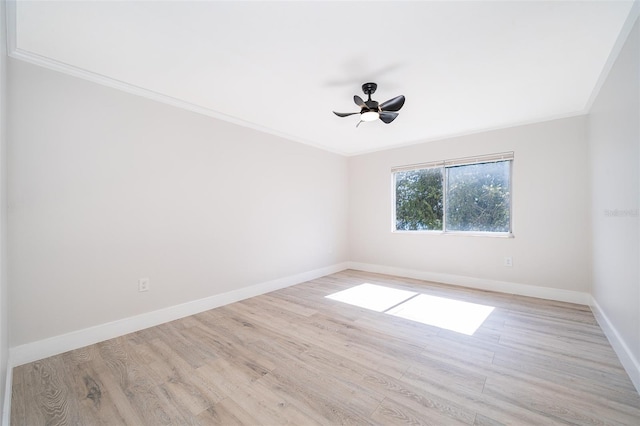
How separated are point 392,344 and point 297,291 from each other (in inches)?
70.4

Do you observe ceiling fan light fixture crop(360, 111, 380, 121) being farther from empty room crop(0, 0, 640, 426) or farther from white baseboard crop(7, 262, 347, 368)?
white baseboard crop(7, 262, 347, 368)

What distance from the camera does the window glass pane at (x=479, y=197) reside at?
3.75 m

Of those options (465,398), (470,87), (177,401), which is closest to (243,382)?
(177,401)

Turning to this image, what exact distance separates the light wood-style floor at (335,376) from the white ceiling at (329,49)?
2.31 meters

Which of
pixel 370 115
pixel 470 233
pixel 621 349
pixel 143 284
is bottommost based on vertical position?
pixel 621 349

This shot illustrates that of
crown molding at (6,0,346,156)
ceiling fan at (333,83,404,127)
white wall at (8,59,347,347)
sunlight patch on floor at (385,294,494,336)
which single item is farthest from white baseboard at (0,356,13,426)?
ceiling fan at (333,83,404,127)

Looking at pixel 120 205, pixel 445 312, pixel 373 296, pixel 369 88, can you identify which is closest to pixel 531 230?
pixel 445 312

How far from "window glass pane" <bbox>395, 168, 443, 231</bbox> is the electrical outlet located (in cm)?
384

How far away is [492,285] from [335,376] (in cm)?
303

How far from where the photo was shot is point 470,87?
2557 millimetres

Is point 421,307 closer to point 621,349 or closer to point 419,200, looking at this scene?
point 621,349

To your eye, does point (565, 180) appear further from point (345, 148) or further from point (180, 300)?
point (180, 300)

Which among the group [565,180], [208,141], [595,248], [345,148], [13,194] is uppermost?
[345,148]

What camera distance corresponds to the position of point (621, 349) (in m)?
1.95
